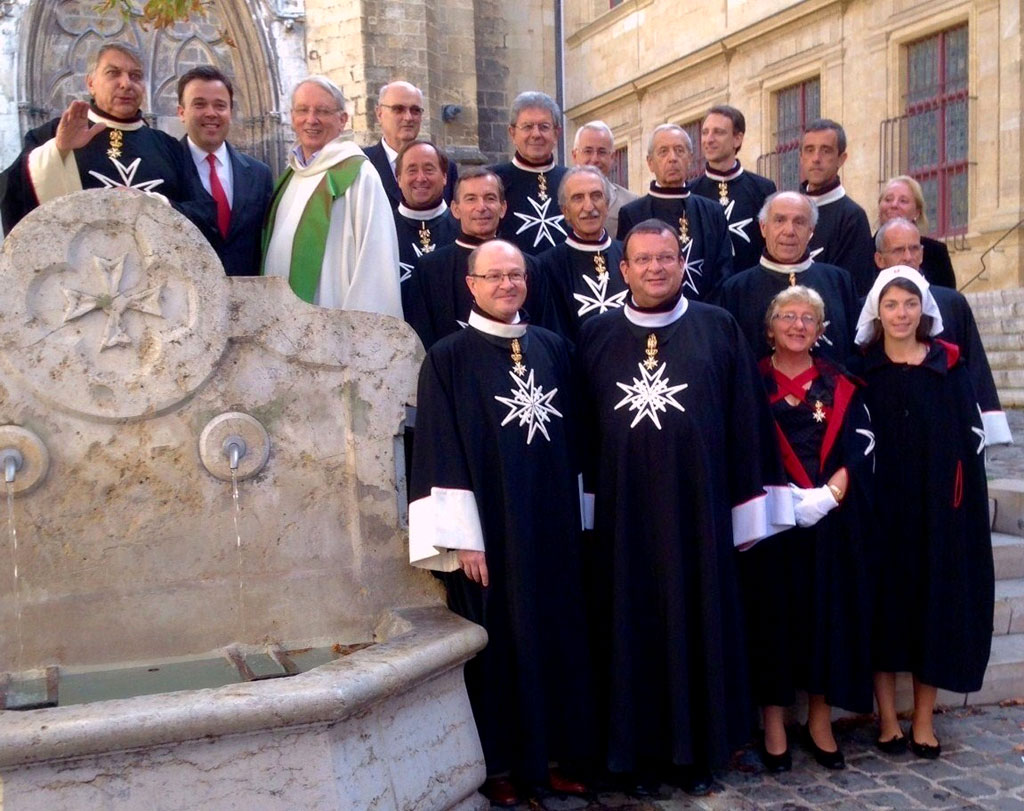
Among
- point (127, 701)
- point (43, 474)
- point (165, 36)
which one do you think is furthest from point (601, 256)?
point (165, 36)

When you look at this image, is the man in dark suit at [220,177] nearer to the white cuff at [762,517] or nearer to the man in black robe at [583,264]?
the man in black robe at [583,264]

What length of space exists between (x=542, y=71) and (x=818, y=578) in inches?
539

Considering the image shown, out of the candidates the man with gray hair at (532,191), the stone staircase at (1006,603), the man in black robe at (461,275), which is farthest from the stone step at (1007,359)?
the man in black robe at (461,275)

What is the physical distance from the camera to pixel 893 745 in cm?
445

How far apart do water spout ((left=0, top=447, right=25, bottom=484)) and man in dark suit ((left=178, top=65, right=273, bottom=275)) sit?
140 centimetres

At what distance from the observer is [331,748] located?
3.16 m

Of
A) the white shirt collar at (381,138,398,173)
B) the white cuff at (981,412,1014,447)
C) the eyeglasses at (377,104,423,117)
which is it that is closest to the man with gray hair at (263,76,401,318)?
the eyeglasses at (377,104,423,117)

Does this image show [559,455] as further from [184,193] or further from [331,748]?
[184,193]

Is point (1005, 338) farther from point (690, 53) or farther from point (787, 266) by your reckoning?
point (690, 53)

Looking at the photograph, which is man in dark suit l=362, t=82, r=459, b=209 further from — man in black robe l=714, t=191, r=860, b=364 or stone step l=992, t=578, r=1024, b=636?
stone step l=992, t=578, r=1024, b=636

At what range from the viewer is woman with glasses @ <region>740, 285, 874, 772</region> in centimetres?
433

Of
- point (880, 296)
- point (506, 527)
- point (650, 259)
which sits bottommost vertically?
point (506, 527)

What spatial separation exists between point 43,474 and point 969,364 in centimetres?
374

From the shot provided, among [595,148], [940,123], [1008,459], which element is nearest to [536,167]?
[595,148]
